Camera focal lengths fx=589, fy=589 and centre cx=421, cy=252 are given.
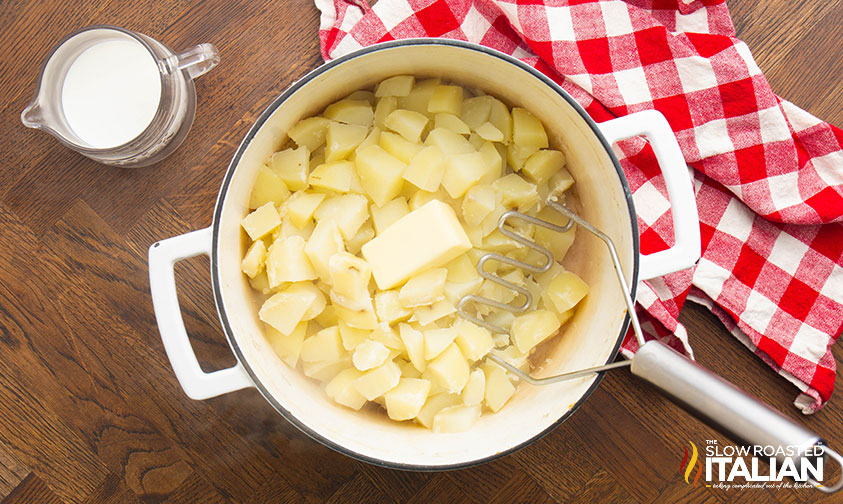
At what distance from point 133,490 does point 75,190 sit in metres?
0.54

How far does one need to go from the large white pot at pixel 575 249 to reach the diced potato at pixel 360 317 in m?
0.13

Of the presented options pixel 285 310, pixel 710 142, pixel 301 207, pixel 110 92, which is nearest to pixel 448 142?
pixel 301 207

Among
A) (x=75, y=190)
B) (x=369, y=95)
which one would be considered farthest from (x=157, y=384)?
(x=369, y=95)

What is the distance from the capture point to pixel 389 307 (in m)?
0.88

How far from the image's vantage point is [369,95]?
956 mm

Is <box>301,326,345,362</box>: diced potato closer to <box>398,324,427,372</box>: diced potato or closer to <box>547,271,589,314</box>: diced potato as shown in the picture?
<box>398,324,427,372</box>: diced potato

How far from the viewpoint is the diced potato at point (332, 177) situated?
2.91 ft

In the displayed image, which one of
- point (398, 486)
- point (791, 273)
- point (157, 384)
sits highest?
point (791, 273)

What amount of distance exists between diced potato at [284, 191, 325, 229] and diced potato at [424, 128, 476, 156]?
191mm

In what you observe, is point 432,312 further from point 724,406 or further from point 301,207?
point 724,406

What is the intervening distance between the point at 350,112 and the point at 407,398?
0.45 m

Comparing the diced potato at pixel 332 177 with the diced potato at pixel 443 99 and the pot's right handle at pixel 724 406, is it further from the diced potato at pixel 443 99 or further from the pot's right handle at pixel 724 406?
the pot's right handle at pixel 724 406

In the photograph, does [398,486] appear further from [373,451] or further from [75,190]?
[75,190]

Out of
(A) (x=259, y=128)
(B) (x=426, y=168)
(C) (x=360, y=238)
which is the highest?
(A) (x=259, y=128)
